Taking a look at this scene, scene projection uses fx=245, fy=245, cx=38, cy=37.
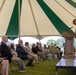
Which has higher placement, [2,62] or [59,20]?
[59,20]

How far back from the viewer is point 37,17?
10734 mm

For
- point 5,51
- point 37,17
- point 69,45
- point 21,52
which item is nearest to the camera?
point 5,51

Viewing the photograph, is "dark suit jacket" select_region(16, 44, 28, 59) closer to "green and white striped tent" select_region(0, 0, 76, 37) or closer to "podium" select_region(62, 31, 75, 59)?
"podium" select_region(62, 31, 75, 59)

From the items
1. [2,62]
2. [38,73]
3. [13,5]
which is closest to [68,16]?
[13,5]

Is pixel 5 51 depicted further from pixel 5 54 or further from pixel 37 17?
pixel 37 17

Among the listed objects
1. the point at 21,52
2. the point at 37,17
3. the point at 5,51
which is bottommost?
the point at 21,52

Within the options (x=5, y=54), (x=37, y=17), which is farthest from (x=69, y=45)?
(x=37, y=17)

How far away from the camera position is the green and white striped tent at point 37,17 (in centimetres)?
960

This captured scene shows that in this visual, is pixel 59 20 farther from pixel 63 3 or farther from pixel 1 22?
pixel 1 22

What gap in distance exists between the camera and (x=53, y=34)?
11.6 meters

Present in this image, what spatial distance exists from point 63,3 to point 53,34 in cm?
265

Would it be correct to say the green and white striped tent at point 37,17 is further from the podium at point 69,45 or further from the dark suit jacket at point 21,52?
the dark suit jacket at point 21,52

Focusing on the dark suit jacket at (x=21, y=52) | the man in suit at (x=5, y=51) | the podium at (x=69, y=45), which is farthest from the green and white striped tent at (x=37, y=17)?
the man in suit at (x=5, y=51)

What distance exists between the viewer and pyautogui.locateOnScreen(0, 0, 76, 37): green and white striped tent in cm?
960
